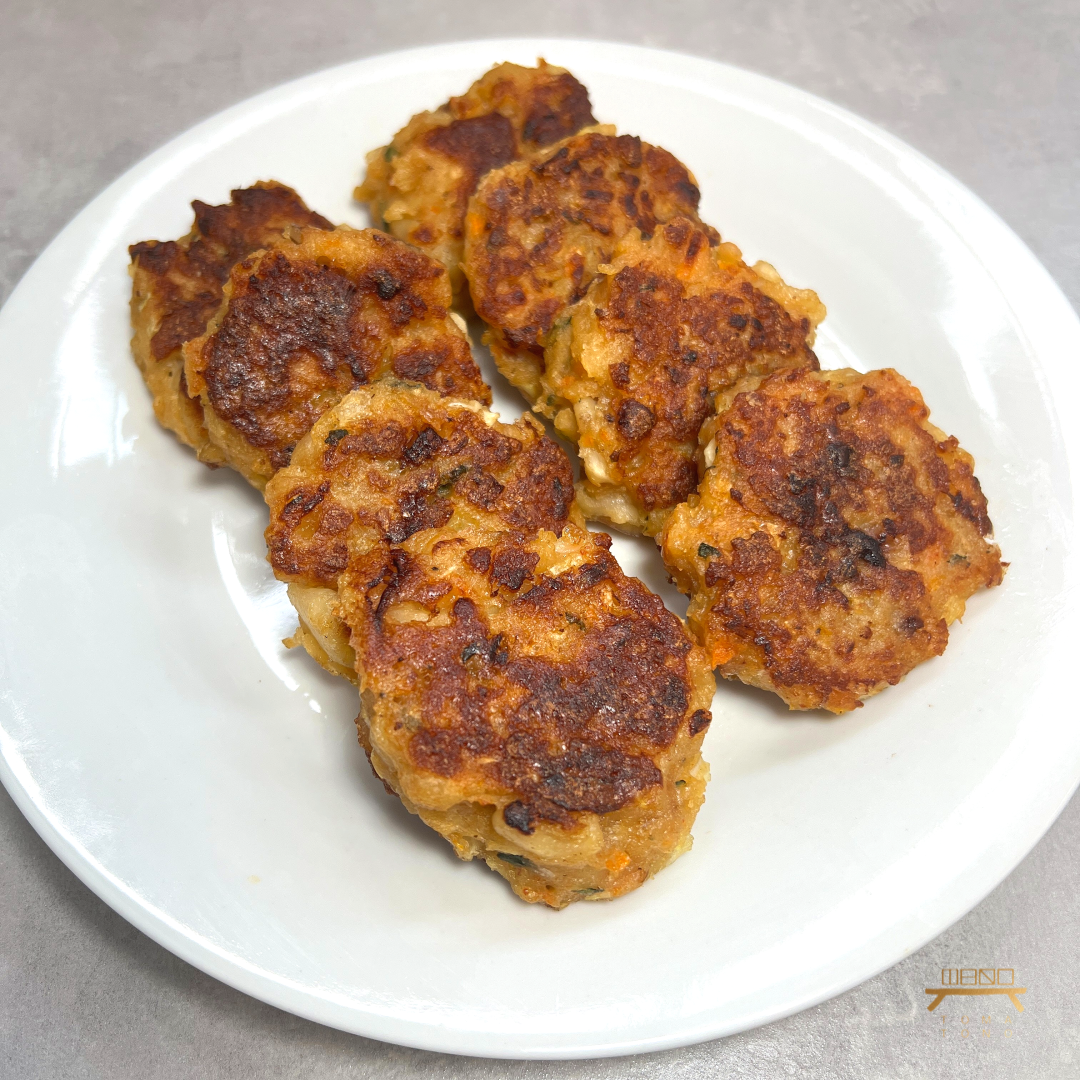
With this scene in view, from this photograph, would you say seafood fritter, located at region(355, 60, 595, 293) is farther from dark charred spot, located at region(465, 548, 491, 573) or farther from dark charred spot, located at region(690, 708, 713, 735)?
dark charred spot, located at region(690, 708, 713, 735)

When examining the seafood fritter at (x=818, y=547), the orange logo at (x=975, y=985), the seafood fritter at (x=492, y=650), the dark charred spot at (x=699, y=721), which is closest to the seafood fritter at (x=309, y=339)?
the seafood fritter at (x=492, y=650)

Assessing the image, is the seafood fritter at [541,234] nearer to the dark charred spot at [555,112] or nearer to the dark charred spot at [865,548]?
the dark charred spot at [555,112]

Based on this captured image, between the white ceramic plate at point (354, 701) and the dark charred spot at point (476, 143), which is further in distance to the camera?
the dark charred spot at point (476, 143)

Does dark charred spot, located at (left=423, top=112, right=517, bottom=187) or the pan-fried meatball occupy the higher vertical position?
dark charred spot, located at (left=423, top=112, right=517, bottom=187)

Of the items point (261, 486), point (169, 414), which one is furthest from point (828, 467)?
point (169, 414)

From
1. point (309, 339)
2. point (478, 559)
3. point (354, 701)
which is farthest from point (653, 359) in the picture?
point (354, 701)

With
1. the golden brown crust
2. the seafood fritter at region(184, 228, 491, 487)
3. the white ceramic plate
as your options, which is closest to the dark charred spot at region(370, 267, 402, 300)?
the seafood fritter at region(184, 228, 491, 487)

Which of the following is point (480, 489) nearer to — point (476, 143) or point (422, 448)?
point (422, 448)
